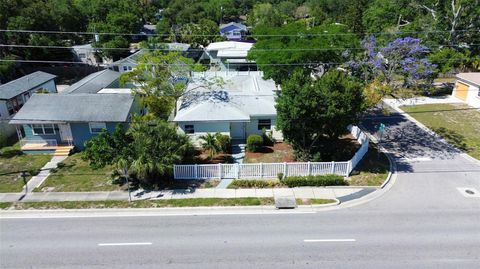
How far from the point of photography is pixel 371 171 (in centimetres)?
2197

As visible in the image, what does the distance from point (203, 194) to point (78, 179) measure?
8.64 m

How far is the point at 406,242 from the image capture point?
15062 mm

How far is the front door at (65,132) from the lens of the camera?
2559 cm

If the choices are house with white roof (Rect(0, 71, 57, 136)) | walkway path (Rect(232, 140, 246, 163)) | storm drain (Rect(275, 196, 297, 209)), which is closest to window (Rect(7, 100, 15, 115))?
house with white roof (Rect(0, 71, 57, 136))

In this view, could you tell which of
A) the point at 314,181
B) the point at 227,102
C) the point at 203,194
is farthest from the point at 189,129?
the point at 314,181

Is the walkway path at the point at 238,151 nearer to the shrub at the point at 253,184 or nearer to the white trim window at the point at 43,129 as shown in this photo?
the shrub at the point at 253,184

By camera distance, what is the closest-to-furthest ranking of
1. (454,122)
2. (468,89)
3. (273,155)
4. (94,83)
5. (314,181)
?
(314,181)
(273,155)
(454,122)
(94,83)
(468,89)

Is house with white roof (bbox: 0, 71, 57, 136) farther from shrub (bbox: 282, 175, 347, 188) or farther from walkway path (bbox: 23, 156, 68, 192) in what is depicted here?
shrub (bbox: 282, 175, 347, 188)

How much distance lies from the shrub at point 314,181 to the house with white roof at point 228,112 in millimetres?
5148

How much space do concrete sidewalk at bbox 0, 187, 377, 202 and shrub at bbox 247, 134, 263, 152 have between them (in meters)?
5.46

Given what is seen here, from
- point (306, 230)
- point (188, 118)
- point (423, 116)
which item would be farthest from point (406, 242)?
point (423, 116)

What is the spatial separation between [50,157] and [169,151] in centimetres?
1102

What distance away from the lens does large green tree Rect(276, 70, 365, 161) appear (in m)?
20.1

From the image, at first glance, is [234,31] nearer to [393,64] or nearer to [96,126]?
[393,64]
